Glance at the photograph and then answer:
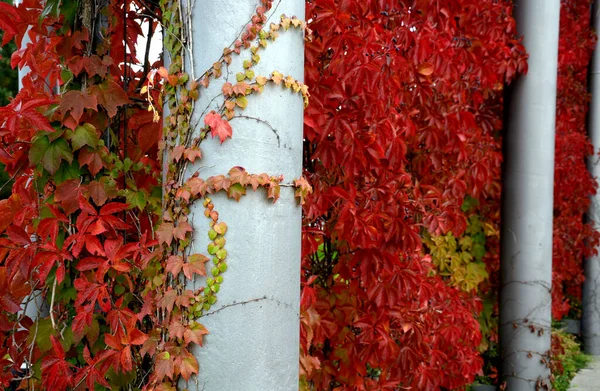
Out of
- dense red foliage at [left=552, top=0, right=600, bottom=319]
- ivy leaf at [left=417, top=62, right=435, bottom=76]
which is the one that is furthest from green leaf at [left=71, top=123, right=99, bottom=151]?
dense red foliage at [left=552, top=0, right=600, bottom=319]

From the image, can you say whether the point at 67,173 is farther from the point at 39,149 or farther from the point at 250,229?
the point at 250,229

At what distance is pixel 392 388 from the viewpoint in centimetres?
300

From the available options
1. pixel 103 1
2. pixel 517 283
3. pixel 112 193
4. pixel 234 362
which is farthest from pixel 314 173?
pixel 517 283

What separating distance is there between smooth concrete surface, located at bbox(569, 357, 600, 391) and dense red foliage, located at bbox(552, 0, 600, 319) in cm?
57

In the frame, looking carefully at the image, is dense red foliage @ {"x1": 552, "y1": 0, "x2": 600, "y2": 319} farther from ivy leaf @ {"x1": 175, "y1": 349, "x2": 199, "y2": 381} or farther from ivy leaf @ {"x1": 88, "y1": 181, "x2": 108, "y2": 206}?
ivy leaf @ {"x1": 175, "y1": 349, "x2": 199, "y2": 381}

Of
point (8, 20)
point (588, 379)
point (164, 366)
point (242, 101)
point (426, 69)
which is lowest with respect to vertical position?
point (588, 379)

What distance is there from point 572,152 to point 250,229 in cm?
572

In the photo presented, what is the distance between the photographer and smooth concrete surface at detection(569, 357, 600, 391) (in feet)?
18.3

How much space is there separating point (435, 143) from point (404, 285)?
3.19 ft

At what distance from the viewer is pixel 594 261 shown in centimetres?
684

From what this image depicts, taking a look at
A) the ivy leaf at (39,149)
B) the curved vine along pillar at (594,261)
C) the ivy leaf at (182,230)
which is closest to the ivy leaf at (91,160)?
the ivy leaf at (39,149)

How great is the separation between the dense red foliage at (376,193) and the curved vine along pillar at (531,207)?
1.19 metres

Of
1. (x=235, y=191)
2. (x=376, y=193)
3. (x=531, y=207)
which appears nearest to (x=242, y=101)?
(x=235, y=191)

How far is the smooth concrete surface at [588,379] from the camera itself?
18.3ft
